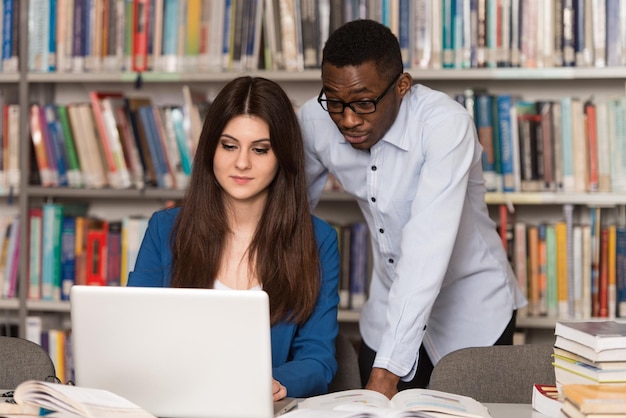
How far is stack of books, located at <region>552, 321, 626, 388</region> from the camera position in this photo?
4.61 feet

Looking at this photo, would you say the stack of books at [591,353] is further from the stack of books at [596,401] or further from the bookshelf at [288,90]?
the bookshelf at [288,90]

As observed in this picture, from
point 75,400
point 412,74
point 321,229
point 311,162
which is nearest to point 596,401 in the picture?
point 75,400

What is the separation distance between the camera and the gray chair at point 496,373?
177 centimetres

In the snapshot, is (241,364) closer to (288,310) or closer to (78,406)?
(78,406)

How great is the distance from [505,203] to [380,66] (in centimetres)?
103

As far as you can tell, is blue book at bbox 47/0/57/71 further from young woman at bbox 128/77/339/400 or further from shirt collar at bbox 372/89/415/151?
shirt collar at bbox 372/89/415/151

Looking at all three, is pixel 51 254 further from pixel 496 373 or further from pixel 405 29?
pixel 496 373

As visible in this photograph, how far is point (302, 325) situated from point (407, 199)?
1.21 ft

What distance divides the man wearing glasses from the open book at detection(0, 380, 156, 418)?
1.91 feet

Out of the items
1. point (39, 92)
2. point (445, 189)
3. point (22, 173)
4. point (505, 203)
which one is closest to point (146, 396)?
point (445, 189)

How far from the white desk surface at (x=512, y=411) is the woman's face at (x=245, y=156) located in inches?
28.2

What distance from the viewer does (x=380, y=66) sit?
71.0 inches

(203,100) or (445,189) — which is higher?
(203,100)

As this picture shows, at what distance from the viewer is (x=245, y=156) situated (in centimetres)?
193
